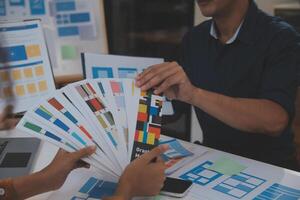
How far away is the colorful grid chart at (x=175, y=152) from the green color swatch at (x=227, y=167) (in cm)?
11

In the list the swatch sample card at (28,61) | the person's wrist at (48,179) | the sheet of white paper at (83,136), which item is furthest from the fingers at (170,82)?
the swatch sample card at (28,61)

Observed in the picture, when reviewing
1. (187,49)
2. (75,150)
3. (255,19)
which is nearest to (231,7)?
(255,19)

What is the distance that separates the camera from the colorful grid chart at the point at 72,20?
6.68ft

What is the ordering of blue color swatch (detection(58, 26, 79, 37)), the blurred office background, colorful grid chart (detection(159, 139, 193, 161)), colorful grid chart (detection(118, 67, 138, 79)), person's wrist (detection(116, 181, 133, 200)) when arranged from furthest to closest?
the blurred office background < blue color swatch (detection(58, 26, 79, 37)) < colorful grid chart (detection(118, 67, 138, 79)) < colorful grid chart (detection(159, 139, 193, 161)) < person's wrist (detection(116, 181, 133, 200))

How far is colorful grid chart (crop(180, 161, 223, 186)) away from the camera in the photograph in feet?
3.63

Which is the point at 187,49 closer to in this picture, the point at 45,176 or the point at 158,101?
the point at 158,101

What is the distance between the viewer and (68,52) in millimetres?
2088

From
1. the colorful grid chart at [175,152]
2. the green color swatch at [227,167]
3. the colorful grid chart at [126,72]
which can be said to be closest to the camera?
the green color swatch at [227,167]

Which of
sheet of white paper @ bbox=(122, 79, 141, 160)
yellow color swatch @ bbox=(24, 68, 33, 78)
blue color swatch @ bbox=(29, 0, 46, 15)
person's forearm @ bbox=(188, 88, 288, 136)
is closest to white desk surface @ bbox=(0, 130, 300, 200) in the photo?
person's forearm @ bbox=(188, 88, 288, 136)

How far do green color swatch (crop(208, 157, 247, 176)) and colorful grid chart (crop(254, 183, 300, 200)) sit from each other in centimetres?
13

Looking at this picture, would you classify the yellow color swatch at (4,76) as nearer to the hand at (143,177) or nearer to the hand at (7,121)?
the hand at (7,121)

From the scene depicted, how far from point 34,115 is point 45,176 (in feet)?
0.61

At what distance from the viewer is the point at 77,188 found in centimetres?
109

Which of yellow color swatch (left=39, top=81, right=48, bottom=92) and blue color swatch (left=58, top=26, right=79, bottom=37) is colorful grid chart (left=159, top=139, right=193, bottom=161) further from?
blue color swatch (left=58, top=26, right=79, bottom=37)
